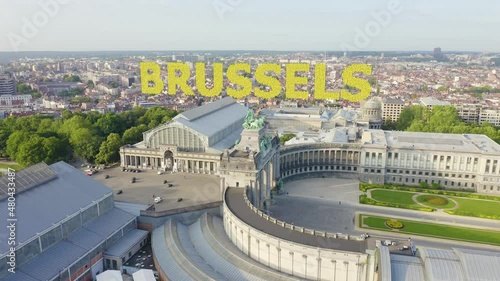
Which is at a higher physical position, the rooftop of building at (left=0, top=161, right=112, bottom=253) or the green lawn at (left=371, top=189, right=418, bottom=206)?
the rooftop of building at (left=0, top=161, right=112, bottom=253)

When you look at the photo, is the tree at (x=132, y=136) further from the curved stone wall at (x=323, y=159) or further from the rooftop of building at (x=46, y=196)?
the rooftop of building at (x=46, y=196)

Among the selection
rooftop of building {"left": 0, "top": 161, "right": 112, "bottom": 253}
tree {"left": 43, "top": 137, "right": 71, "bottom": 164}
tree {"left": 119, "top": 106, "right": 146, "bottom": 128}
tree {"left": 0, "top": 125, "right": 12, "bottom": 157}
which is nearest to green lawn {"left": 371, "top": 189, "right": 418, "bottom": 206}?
rooftop of building {"left": 0, "top": 161, "right": 112, "bottom": 253}

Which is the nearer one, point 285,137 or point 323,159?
point 323,159

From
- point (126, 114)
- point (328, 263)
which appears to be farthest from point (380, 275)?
point (126, 114)

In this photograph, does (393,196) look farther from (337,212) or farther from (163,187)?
(163,187)

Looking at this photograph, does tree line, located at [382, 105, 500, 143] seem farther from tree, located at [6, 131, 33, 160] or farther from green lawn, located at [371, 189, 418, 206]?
tree, located at [6, 131, 33, 160]

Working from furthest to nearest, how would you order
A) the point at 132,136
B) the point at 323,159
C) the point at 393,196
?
the point at 132,136 < the point at 323,159 < the point at 393,196

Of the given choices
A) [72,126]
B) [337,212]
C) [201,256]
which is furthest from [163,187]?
[72,126]
